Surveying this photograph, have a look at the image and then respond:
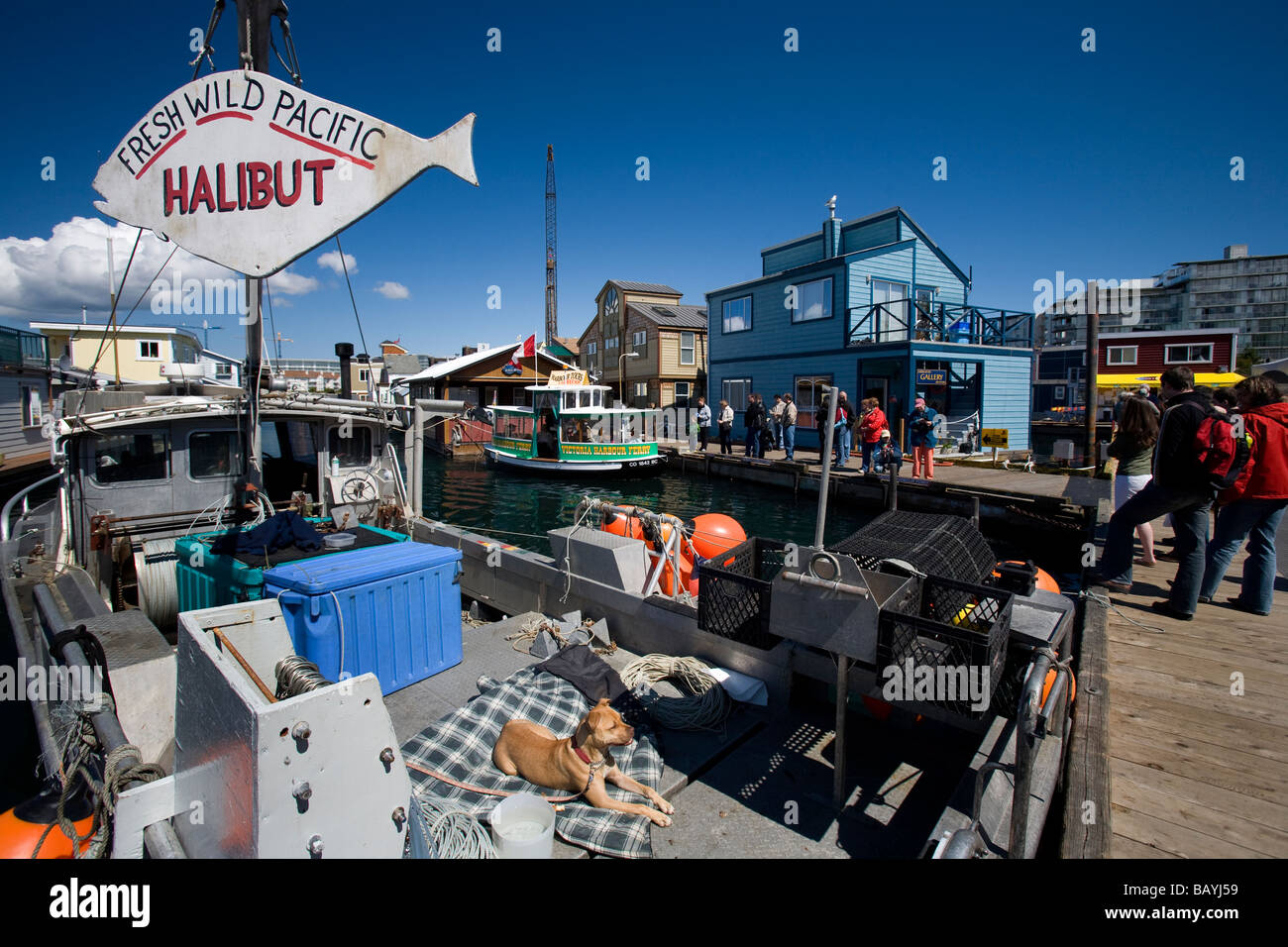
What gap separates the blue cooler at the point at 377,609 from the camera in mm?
4598

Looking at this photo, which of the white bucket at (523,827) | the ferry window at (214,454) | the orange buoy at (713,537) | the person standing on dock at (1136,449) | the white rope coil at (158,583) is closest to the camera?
the white bucket at (523,827)

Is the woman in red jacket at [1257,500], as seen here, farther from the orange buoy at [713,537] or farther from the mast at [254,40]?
the mast at [254,40]

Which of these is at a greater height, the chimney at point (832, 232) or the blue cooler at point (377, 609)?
the chimney at point (832, 232)

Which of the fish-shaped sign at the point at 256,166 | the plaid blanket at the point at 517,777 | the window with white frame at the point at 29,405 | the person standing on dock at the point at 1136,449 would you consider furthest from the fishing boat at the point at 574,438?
the window with white frame at the point at 29,405

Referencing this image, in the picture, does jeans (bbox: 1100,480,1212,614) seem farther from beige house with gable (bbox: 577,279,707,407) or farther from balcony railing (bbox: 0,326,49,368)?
balcony railing (bbox: 0,326,49,368)

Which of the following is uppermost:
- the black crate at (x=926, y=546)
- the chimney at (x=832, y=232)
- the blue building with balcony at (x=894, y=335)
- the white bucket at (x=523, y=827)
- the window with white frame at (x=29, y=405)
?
the chimney at (x=832, y=232)

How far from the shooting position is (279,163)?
3.58 metres

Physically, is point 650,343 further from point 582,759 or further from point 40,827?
point 40,827

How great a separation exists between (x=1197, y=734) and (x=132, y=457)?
10422mm

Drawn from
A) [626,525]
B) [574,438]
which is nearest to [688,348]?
[574,438]

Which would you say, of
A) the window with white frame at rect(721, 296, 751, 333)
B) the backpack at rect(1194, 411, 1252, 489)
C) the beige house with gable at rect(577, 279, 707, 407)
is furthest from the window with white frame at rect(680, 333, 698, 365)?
the backpack at rect(1194, 411, 1252, 489)

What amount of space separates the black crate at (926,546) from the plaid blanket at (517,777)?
1971mm

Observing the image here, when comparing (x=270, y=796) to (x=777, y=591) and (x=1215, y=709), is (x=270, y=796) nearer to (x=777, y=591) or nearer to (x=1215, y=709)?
(x=777, y=591)

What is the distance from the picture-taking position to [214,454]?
7941 millimetres
